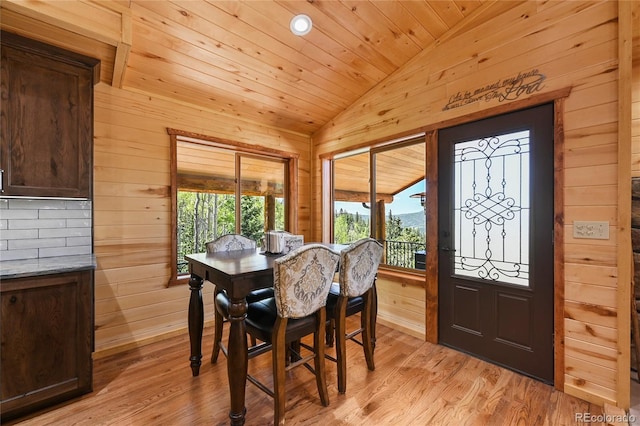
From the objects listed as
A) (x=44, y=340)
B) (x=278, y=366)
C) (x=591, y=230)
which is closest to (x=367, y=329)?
(x=278, y=366)

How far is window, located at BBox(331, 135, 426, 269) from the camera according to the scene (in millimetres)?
3369

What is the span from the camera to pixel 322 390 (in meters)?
1.88

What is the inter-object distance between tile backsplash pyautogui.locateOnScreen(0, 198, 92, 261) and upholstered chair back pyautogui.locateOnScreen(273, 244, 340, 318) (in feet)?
6.48

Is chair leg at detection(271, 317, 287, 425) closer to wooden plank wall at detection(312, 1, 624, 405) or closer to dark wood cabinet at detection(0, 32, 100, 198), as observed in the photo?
dark wood cabinet at detection(0, 32, 100, 198)

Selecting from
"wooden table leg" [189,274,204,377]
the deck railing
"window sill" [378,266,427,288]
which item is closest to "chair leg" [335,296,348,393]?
"wooden table leg" [189,274,204,377]

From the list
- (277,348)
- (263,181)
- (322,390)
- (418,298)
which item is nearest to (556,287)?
(418,298)

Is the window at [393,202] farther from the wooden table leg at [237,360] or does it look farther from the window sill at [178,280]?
the wooden table leg at [237,360]

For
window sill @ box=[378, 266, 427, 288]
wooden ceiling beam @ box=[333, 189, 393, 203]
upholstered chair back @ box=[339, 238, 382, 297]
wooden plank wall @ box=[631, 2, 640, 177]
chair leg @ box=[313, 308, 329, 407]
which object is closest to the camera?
chair leg @ box=[313, 308, 329, 407]

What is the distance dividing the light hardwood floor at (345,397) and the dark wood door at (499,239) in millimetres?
225

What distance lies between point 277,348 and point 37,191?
2011 mm

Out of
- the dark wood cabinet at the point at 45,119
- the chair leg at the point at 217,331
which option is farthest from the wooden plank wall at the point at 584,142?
the dark wood cabinet at the point at 45,119

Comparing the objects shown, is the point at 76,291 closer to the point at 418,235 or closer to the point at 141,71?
the point at 141,71

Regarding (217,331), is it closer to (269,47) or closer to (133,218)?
(133,218)

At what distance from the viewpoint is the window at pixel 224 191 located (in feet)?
11.0
